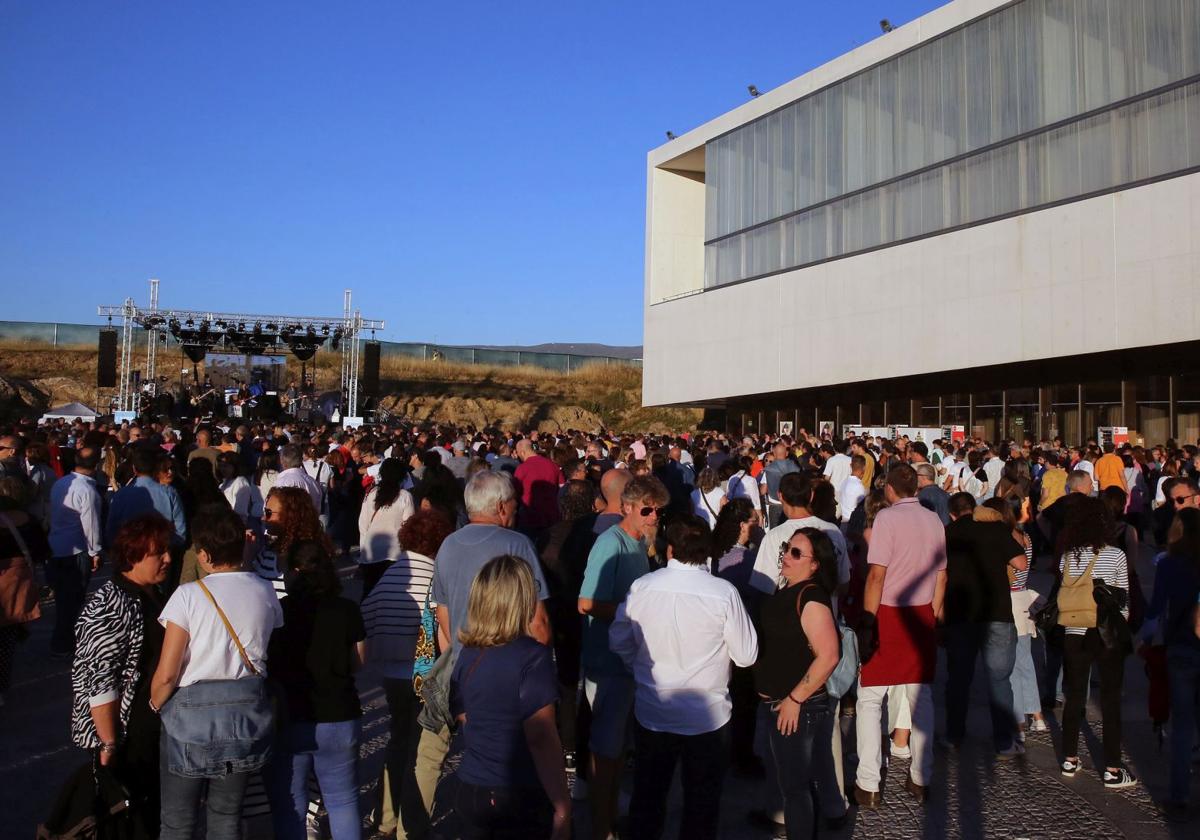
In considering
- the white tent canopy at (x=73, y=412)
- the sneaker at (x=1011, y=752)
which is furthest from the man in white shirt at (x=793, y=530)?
the white tent canopy at (x=73, y=412)

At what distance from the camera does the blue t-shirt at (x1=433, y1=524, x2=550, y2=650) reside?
16.4ft

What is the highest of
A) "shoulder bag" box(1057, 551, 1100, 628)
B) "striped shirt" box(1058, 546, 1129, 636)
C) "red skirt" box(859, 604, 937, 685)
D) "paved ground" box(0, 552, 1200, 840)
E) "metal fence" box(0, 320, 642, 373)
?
"metal fence" box(0, 320, 642, 373)

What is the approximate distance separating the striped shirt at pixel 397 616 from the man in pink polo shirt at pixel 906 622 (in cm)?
251

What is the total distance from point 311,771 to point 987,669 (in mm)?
4301

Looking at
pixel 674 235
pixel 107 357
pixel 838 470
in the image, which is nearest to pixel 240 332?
pixel 107 357

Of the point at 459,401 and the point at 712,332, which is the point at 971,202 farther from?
the point at 459,401

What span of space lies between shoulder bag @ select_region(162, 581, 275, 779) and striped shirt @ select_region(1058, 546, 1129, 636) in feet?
15.4

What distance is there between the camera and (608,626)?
5340 mm

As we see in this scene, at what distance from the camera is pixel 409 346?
2453 inches

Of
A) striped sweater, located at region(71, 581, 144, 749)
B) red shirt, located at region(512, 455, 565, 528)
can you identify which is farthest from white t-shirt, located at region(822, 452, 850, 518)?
striped sweater, located at region(71, 581, 144, 749)

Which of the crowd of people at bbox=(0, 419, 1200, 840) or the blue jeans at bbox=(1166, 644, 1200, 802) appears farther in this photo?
the blue jeans at bbox=(1166, 644, 1200, 802)

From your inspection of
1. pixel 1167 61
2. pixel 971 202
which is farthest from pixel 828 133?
pixel 1167 61

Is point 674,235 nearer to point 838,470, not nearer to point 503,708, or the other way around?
point 838,470

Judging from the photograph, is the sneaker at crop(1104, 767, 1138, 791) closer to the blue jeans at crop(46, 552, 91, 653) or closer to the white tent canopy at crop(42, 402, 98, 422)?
the blue jeans at crop(46, 552, 91, 653)
